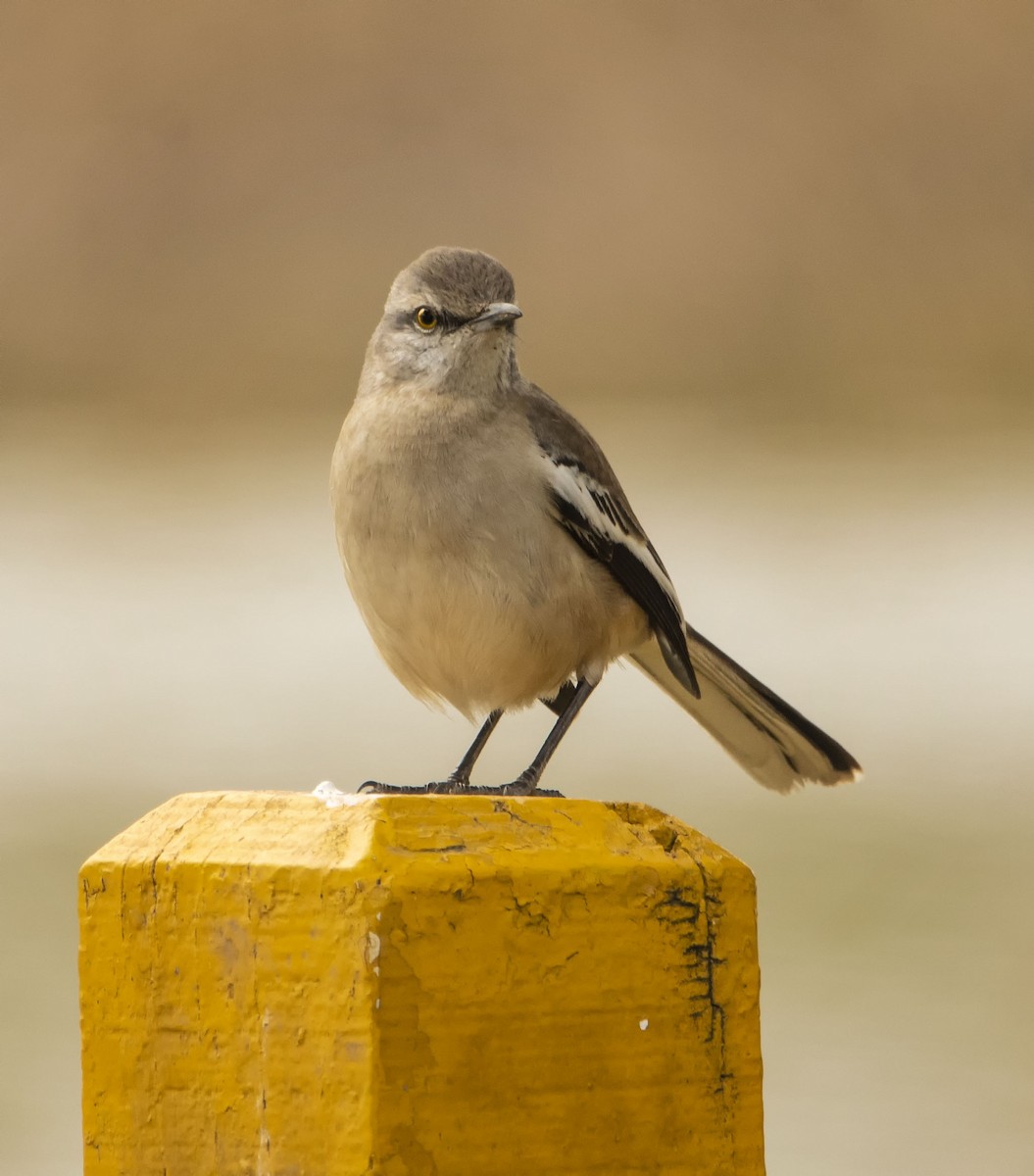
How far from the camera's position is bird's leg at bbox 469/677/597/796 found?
133 inches

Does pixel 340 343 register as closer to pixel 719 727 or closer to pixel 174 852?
pixel 719 727

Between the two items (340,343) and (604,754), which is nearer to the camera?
(604,754)

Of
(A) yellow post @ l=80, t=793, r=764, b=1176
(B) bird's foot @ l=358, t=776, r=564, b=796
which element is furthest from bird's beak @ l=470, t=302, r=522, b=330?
(A) yellow post @ l=80, t=793, r=764, b=1176

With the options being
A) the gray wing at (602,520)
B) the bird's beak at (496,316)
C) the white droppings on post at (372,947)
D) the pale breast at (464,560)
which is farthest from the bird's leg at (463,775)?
the white droppings on post at (372,947)

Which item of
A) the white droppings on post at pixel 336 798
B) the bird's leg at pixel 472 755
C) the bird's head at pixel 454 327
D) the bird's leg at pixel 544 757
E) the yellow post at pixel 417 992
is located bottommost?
the bird's leg at pixel 472 755

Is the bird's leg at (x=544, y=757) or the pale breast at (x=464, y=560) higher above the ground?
the pale breast at (x=464, y=560)

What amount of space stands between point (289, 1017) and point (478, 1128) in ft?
0.82

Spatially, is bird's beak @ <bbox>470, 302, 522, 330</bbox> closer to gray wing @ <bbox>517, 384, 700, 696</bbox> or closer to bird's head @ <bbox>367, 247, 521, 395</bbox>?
bird's head @ <bbox>367, 247, 521, 395</bbox>

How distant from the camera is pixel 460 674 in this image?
4.05m

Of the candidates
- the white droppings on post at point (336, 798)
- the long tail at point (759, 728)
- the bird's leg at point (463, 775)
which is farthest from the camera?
the long tail at point (759, 728)

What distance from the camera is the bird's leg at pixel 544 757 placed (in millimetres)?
3390

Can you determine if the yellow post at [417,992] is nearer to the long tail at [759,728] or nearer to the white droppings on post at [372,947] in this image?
the white droppings on post at [372,947]

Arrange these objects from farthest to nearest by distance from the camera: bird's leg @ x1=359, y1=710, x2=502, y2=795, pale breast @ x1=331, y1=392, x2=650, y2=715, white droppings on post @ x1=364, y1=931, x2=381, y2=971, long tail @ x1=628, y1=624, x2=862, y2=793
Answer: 1. long tail @ x1=628, y1=624, x2=862, y2=793
2. pale breast @ x1=331, y1=392, x2=650, y2=715
3. bird's leg @ x1=359, y1=710, x2=502, y2=795
4. white droppings on post @ x1=364, y1=931, x2=381, y2=971

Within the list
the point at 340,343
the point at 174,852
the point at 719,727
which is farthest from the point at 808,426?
the point at 174,852
